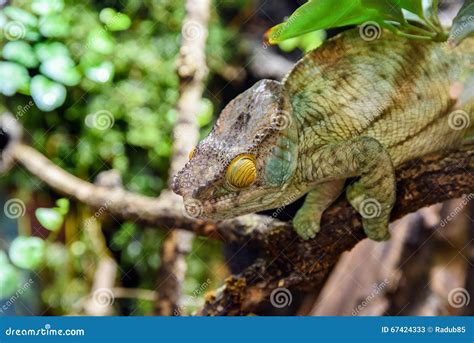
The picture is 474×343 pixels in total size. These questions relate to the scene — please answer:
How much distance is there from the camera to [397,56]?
1.13 metres

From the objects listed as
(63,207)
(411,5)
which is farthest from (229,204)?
(63,207)

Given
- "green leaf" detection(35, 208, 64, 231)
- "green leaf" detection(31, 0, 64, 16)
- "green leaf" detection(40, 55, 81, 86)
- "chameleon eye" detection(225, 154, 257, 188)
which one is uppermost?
"green leaf" detection(31, 0, 64, 16)

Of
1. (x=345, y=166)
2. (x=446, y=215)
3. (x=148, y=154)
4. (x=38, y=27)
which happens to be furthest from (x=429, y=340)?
(x=38, y=27)

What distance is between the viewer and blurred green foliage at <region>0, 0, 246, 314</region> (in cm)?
154

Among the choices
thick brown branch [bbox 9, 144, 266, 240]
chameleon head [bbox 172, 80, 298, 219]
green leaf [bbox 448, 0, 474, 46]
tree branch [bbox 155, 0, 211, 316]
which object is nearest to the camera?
chameleon head [bbox 172, 80, 298, 219]

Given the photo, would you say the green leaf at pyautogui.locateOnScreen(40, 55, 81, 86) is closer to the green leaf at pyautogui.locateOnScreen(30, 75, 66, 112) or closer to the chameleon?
the green leaf at pyautogui.locateOnScreen(30, 75, 66, 112)

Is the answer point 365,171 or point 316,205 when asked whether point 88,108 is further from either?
point 365,171

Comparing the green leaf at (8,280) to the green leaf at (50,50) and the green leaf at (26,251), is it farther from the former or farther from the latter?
the green leaf at (50,50)

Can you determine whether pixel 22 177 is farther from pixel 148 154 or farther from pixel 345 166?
pixel 345 166

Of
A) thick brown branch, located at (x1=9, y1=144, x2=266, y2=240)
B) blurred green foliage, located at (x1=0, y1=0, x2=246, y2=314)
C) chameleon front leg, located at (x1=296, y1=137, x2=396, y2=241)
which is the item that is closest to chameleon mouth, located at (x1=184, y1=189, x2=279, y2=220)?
chameleon front leg, located at (x1=296, y1=137, x2=396, y2=241)

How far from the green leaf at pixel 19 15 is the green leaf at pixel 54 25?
0.03m

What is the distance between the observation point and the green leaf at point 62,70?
1540 millimetres

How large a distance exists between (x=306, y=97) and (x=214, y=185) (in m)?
0.26

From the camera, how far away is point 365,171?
1.08m
